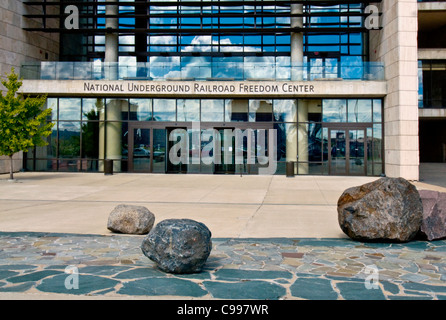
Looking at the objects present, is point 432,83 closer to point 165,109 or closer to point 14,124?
point 165,109

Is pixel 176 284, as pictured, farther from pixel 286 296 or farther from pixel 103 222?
pixel 103 222

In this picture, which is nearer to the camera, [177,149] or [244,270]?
[244,270]

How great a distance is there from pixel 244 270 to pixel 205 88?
22935 mm

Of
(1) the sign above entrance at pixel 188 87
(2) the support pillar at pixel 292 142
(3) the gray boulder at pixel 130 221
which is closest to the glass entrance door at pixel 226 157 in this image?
(1) the sign above entrance at pixel 188 87

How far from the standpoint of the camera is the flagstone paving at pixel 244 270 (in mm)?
5383

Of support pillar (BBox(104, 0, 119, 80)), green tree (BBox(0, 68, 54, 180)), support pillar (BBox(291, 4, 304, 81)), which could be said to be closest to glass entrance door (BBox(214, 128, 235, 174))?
support pillar (BBox(291, 4, 304, 81))

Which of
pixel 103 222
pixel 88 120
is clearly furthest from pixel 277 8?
pixel 103 222

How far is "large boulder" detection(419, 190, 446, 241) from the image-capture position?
8766 mm

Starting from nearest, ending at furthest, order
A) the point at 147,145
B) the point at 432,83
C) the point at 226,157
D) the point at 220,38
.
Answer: the point at 226,157
the point at 147,145
the point at 432,83
the point at 220,38

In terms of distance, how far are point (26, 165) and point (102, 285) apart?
90.7 feet

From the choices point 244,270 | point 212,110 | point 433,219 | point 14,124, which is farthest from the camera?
point 212,110

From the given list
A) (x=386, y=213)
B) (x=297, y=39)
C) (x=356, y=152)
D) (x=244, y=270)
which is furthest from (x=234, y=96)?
(x=244, y=270)

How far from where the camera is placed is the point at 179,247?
6.14 meters
